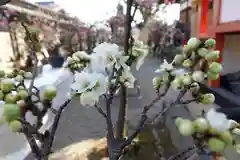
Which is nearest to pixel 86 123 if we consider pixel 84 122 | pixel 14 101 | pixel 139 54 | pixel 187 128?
pixel 84 122

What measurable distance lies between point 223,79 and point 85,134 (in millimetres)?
1879

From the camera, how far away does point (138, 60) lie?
0.55 meters

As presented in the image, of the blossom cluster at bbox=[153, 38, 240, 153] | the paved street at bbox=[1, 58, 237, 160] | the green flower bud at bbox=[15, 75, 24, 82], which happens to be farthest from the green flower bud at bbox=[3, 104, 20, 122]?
the paved street at bbox=[1, 58, 237, 160]

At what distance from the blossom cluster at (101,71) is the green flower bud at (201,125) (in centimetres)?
15

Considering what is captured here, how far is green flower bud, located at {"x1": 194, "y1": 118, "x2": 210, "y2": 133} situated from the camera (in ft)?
1.01

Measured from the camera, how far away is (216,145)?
12.1 inches

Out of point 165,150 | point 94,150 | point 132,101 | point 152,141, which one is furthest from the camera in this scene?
point 132,101

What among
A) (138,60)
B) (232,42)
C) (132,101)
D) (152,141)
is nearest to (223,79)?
(232,42)

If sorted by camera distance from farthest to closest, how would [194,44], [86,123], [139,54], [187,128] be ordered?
[86,123], [139,54], [194,44], [187,128]

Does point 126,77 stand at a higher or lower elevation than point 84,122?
higher

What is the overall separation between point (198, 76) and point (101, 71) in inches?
6.4

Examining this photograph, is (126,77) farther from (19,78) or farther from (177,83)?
(19,78)

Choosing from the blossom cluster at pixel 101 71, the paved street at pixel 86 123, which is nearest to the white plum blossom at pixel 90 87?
the blossom cluster at pixel 101 71

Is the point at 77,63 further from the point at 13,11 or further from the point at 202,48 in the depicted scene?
the point at 13,11
